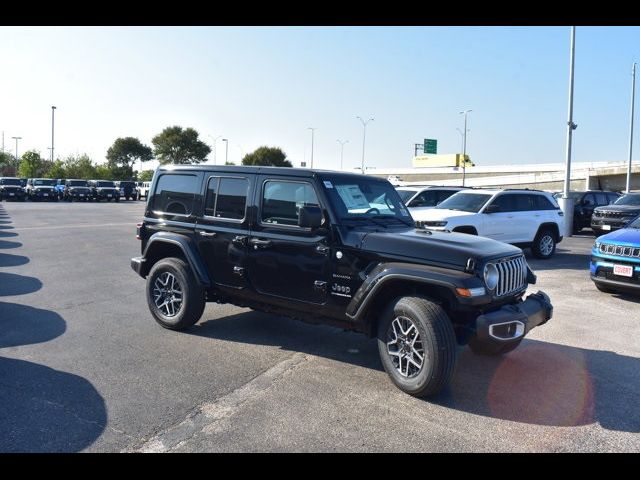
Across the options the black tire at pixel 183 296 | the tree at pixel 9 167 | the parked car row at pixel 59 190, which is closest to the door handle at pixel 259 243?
the black tire at pixel 183 296

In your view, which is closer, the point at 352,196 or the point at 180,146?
the point at 352,196

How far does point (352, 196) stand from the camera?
5758mm

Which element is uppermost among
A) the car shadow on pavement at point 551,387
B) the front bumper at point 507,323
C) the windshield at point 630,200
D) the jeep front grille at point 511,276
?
the windshield at point 630,200

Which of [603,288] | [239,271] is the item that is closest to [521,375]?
[239,271]

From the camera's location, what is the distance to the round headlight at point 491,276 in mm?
4754

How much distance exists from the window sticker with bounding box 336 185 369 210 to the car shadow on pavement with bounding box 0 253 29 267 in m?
8.20

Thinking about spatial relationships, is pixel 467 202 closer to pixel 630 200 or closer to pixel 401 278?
pixel 401 278

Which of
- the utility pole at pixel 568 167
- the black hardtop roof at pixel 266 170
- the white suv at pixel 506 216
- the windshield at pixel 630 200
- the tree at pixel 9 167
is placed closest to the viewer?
the black hardtop roof at pixel 266 170

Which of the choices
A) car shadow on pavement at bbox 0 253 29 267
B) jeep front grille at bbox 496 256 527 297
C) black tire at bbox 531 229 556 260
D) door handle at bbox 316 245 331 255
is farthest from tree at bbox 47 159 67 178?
jeep front grille at bbox 496 256 527 297

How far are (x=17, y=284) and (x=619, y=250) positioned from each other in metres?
9.71

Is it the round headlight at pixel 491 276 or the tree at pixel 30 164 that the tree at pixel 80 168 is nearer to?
the tree at pixel 30 164

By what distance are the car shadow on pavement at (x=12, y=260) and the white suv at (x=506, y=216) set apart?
8.44m

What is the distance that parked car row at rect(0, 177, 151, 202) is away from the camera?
42.7 metres
